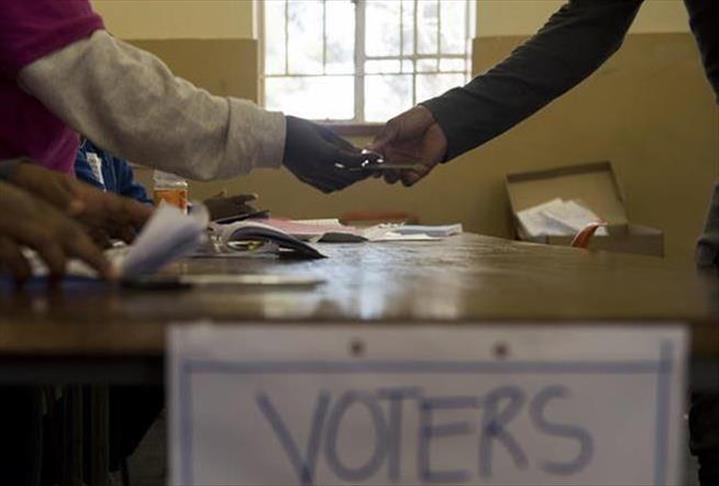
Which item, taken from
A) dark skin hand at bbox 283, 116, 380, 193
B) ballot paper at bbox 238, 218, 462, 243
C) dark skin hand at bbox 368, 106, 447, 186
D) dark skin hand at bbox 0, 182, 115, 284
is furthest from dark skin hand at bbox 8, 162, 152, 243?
ballot paper at bbox 238, 218, 462, 243

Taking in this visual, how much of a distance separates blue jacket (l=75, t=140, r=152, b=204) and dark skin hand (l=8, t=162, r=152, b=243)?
1.03 meters

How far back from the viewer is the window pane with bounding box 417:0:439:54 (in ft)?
13.7

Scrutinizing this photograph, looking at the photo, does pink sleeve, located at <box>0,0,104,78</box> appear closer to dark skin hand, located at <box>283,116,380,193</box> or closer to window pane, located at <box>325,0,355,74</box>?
dark skin hand, located at <box>283,116,380,193</box>

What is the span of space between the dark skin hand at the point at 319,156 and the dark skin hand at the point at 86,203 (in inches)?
8.5

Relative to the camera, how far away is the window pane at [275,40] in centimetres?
420

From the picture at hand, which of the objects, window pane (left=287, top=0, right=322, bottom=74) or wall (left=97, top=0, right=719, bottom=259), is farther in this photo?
window pane (left=287, top=0, right=322, bottom=74)

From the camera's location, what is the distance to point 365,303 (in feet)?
2.06

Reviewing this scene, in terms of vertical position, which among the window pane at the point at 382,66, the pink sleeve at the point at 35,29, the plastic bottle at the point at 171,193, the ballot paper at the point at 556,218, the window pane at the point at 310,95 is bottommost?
the ballot paper at the point at 556,218

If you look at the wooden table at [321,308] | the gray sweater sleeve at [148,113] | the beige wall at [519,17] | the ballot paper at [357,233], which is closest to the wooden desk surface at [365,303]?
the wooden table at [321,308]

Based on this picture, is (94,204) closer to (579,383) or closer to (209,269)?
(209,269)

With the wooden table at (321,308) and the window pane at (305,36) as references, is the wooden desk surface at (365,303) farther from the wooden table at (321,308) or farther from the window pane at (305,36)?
the window pane at (305,36)

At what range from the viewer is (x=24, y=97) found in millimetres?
944

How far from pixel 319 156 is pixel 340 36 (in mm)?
3293

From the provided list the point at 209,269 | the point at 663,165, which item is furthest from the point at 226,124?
the point at 663,165
